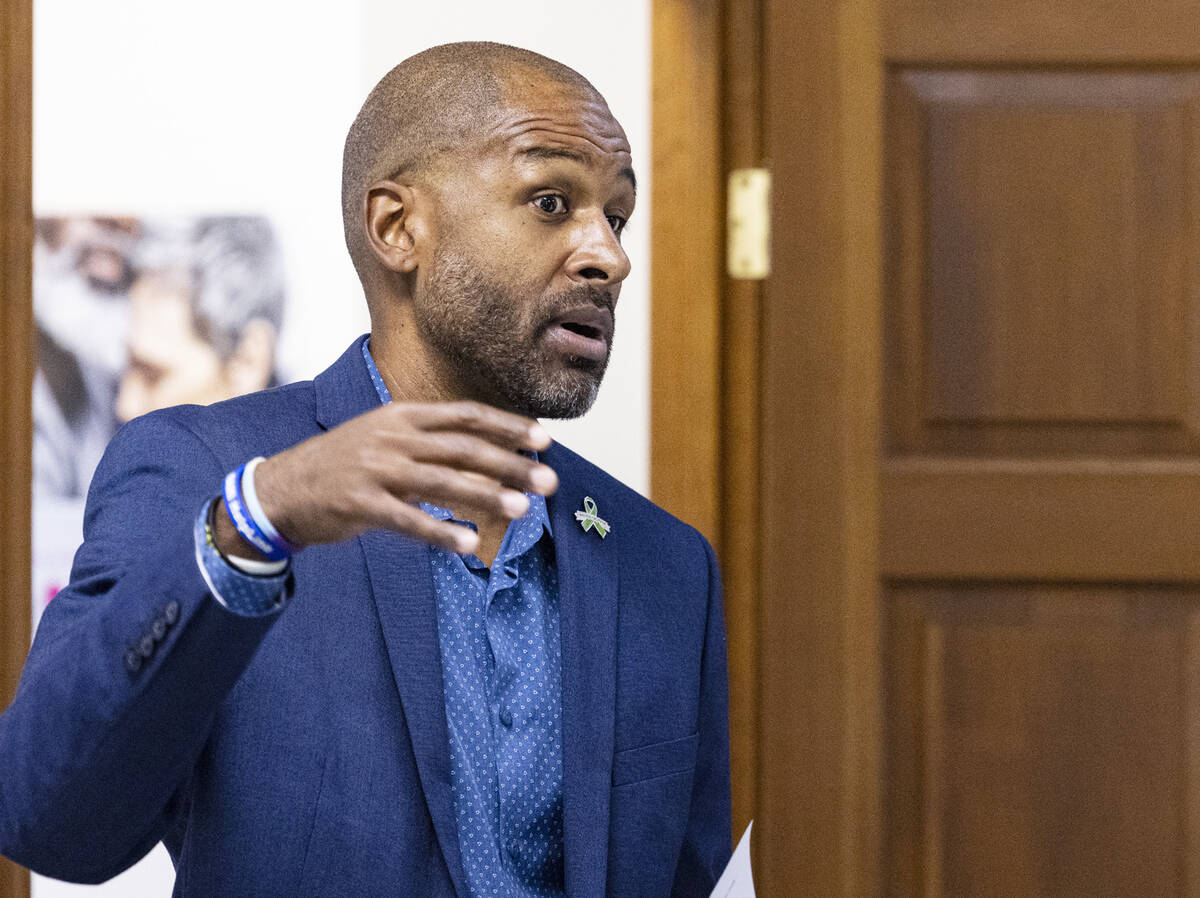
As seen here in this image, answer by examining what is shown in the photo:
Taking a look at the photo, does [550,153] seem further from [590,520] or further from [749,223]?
[749,223]

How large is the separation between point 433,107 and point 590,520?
1.47 feet

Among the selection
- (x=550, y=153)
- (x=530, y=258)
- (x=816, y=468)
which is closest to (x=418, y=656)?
(x=530, y=258)

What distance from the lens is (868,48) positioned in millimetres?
1675

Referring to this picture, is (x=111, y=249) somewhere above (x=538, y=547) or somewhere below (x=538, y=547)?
above

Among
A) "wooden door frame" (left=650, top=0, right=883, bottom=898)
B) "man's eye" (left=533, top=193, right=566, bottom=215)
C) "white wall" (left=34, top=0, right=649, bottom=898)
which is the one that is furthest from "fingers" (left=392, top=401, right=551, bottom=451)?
"white wall" (left=34, top=0, right=649, bottom=898)

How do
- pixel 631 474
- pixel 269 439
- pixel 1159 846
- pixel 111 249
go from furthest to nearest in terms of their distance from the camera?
pixel 111 249
pixel 631 474
pixel 1159 846
pixel 269 439

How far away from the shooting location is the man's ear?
135cm

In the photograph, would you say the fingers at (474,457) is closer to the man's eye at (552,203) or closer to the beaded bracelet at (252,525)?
the beaded bracelet at (252,525)

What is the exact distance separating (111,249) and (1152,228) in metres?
2.07

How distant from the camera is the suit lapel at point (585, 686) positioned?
1208 mm

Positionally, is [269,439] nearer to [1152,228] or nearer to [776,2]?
[776,2]

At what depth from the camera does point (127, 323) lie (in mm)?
2805

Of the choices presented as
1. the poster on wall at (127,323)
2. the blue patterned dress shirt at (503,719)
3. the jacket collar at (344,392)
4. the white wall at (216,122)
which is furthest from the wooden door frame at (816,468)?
the poster on wall at (127,323)

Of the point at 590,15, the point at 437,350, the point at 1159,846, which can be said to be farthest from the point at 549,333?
the point at 590,15
